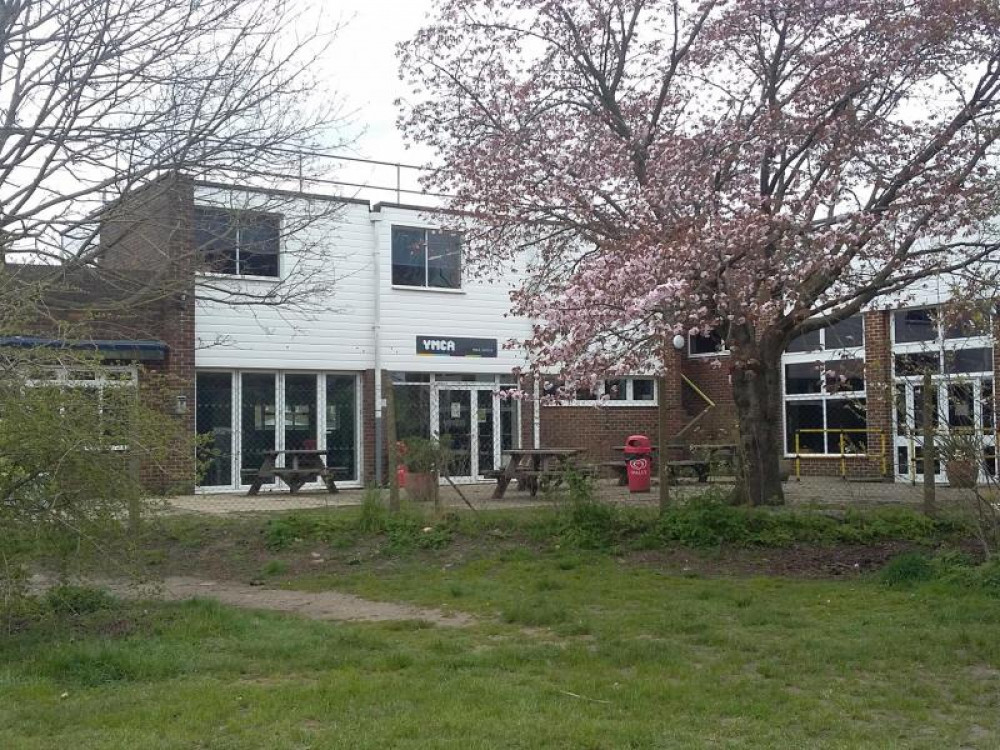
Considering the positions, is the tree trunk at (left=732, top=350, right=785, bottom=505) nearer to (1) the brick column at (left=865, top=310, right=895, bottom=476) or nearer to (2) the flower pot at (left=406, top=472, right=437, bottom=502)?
(2) the flower pot at (left=406, top=472, right=437, bottom=502)

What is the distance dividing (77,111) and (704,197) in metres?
6.30

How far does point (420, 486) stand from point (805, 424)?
40.0 feet

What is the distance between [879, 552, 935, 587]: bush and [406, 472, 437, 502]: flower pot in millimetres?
5955

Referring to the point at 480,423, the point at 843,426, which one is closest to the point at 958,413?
the point at 480,423

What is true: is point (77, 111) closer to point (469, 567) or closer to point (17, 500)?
point (17, 500)

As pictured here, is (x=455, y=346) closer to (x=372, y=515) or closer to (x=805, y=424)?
(x=805, y=424)

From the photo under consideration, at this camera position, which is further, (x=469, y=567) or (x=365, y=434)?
(x=365, y=434)

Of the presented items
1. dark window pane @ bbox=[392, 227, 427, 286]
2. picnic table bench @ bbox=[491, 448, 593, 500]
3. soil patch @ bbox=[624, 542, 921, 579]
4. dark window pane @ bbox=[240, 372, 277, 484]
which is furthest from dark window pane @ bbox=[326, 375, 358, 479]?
soil patch @ bbox=[624, 542, 921, 579]

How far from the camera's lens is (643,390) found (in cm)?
2498

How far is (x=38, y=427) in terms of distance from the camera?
6461 mm

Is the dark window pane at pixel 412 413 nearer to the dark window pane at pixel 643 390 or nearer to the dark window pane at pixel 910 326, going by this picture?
the dark window pane at pixel 643 390

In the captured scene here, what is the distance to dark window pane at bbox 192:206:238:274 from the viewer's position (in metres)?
11.5

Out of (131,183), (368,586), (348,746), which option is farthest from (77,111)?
(348,746)

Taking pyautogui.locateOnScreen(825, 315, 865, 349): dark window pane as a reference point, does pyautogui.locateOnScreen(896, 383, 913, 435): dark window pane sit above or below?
below
